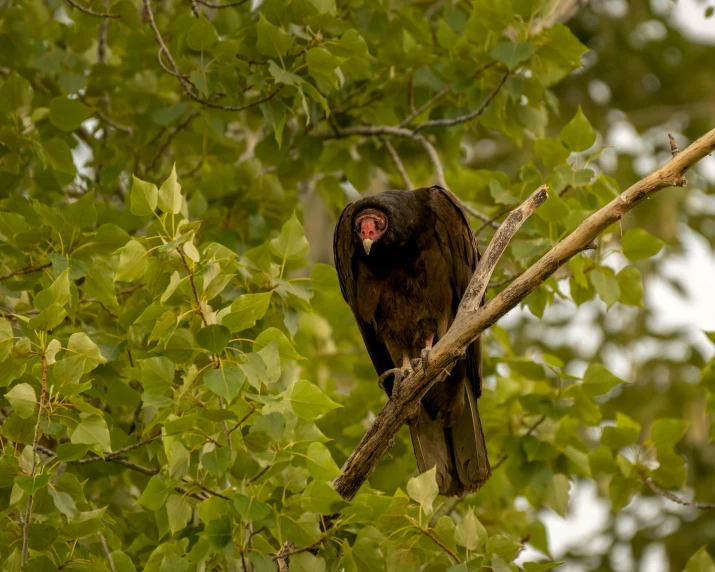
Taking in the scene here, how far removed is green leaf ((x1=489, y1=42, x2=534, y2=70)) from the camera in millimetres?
3883

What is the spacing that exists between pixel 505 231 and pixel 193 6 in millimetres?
1814

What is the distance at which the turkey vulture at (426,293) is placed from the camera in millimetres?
4023

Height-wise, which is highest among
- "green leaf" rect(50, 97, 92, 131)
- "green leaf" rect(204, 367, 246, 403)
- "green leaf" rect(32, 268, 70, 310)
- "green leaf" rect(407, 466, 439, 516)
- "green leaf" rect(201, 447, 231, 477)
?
"green leaf" rect(32, 268, 70, 310)

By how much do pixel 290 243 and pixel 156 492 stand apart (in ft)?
3.29

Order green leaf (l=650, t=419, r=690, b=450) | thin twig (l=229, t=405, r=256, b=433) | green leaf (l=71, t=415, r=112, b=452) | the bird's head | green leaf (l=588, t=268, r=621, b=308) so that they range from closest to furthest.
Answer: green leaf (l=71, t=415, r=112, b=452)
thin twig (l=229, t=405, r=256, b=433)
green leaf (l=588, t=268, r=621, b=308)
green leaf (l=650, t=419, r=690, b=450)
the bird's head

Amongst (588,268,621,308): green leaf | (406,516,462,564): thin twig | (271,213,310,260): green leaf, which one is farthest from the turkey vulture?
(406,516,462,564): thin twig

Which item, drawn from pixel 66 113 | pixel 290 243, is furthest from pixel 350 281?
pixel 66 113

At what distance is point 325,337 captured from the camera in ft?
18.0

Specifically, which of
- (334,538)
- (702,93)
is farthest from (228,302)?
(702,93)

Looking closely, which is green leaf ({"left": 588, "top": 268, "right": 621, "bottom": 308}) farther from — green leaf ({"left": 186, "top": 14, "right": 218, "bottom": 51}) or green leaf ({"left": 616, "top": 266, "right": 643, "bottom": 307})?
green leaf ({"left": 186, "top": 14, "right": 218, "bottom": 51})

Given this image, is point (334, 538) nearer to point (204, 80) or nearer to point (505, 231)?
point (505, 231)

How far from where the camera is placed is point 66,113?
3.87m

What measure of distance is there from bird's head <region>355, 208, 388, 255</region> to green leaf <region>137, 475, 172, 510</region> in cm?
163

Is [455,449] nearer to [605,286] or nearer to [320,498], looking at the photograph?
[605,286]
